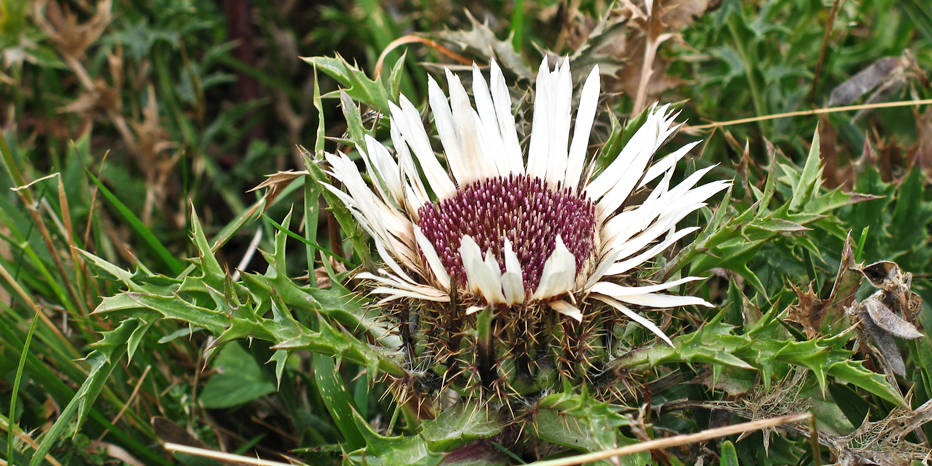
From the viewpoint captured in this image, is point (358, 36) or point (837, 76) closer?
point (837, 76)

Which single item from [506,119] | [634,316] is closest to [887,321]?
[634,316]

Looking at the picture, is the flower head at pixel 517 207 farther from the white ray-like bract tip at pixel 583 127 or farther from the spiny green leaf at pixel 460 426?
the spiny green leaf at pixel 460 426

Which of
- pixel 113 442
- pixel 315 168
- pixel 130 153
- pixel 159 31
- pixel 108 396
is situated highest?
pixel 159 31

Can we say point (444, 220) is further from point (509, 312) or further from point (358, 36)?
point (358, 36)

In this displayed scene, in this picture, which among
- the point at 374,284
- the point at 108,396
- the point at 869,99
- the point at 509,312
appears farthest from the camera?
the point at 869,99

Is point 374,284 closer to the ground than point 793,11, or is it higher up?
closer to the ground

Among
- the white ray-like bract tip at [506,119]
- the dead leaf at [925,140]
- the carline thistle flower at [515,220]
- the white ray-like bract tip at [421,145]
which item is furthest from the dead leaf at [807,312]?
the dead leaf at [925,140]

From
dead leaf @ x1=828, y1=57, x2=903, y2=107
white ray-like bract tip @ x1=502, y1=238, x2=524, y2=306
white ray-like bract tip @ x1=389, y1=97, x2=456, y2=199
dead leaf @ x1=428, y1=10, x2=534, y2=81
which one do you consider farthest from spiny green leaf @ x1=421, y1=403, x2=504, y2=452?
dead leaf @ x1=828, y1=57, x2=903, y2=107

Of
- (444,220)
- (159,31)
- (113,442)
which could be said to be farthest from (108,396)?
(159,31)
